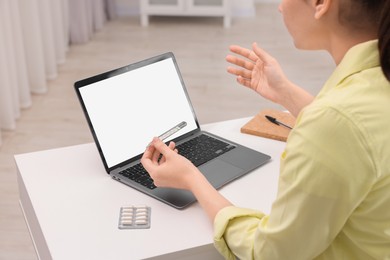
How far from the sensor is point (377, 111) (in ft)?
3.14

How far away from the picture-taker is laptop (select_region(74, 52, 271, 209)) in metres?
1.48

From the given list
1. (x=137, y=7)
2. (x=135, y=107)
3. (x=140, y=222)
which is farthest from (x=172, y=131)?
(x=137, y=7)

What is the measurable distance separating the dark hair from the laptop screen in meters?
0.74

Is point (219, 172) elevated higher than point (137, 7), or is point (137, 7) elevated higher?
point (219, 172)

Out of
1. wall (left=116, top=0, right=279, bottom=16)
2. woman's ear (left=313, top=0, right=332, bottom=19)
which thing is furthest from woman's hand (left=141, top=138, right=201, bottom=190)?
wall (left=116, top=0, right=279, bottom=16)

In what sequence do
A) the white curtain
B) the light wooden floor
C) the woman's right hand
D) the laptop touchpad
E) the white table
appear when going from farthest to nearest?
the white curtain, the light wooden floor, the woman's right hand, the laptop touchpad, the white table

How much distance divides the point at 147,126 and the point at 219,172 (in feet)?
0.75

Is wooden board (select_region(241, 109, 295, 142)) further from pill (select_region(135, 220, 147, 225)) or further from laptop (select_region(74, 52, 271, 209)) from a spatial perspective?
pill (select_region(135, 220, 147, 225))

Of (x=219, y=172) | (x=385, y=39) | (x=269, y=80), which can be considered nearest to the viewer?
(x=385, y=39)

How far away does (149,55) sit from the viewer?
433cm

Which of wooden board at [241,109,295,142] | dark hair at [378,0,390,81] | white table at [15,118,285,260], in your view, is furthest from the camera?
wooden board at [241,109,295,142]

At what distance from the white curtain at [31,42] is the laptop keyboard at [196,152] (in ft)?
6.10

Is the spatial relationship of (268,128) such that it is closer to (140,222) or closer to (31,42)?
(140,222)

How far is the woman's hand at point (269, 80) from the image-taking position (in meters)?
1.59
